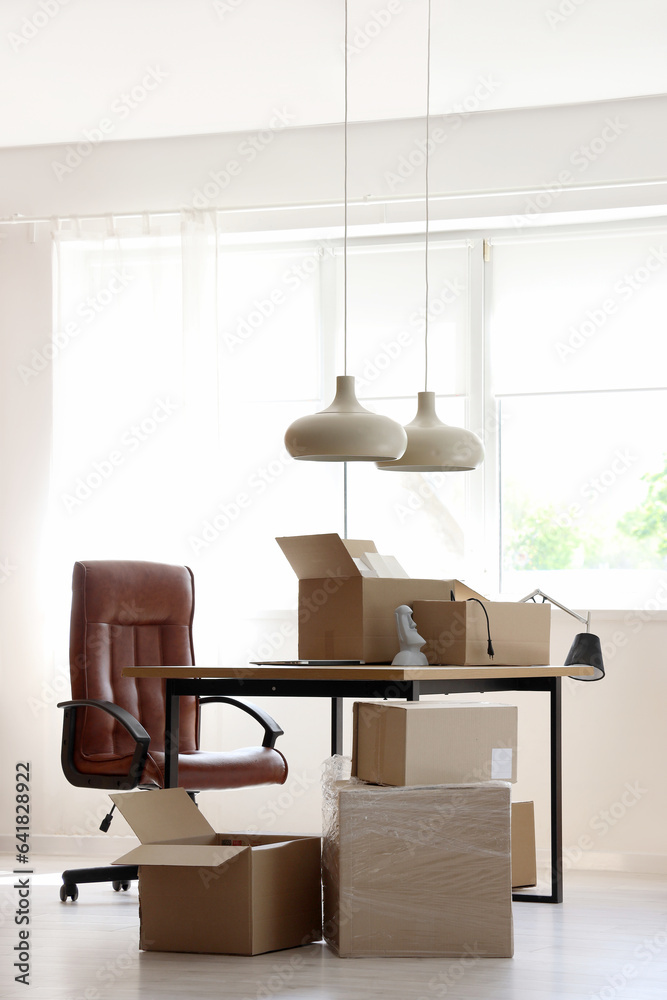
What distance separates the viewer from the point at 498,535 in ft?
16.5

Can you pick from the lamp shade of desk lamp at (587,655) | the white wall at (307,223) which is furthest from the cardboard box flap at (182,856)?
the white wall at (307,223)

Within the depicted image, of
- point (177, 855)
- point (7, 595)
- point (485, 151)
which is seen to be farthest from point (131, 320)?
point (177, 855)

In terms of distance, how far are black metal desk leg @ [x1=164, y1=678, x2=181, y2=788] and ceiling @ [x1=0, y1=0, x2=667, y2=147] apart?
234 cm

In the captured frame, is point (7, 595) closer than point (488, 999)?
No

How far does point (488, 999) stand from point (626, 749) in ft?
7.20

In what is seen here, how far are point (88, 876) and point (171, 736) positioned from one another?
72 cm

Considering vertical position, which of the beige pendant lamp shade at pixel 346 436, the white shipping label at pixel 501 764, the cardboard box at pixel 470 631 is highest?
the beige pendant lamp shade at pixel 346 436

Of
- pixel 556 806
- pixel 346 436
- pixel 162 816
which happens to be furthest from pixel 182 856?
pixel 556 806

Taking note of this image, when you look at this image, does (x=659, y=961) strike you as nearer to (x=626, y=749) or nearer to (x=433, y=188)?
(x=626, y=749)

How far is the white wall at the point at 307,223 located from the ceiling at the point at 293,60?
129 millimetres

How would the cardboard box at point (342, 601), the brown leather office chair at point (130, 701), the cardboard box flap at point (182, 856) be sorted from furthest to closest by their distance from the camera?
the brown leather office chair at point (130, 701) → the cardboard box at point (342, 601) → the cardboard box flap at point (182, 856)

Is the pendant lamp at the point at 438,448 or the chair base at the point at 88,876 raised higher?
the pendant lamp at the point at 438,448

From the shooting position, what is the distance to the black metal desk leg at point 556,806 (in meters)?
3.83

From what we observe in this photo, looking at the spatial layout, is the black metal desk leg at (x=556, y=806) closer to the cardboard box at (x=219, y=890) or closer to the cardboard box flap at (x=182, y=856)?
the cardboard box at (x=219, y=890)
